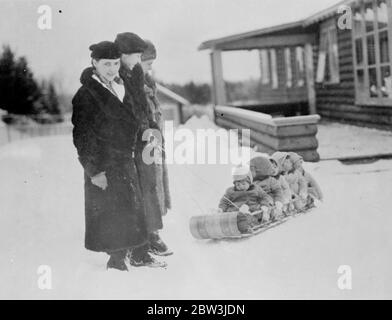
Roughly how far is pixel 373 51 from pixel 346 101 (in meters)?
0.85

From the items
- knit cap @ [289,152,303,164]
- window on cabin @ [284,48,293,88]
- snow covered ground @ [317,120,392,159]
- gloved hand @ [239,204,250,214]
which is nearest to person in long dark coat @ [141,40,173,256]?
gloved hand @ [239,204,250,214]

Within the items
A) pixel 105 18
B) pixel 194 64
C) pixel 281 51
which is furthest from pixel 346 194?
pixel 281 51

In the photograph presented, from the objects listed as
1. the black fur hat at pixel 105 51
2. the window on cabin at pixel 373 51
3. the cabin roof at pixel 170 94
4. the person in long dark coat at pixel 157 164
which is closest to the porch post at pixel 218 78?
the window on cabin at pixel 373 51

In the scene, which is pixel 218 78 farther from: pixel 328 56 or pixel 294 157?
pixel 294 157

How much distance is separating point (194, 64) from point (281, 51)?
6.18 m

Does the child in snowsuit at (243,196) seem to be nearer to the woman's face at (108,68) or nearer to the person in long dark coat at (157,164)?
the person in long dark coat at (157,164)

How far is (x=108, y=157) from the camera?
3.37 m

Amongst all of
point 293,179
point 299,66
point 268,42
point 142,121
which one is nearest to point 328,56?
point 268,42

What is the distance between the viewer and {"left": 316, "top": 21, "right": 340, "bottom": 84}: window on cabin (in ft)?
21.7

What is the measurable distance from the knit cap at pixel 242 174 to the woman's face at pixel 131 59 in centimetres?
101

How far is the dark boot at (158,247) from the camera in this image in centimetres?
361

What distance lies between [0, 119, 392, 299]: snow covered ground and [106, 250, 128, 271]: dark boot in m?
0.05

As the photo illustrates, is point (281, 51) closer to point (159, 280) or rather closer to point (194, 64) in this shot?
point (194, 64)
